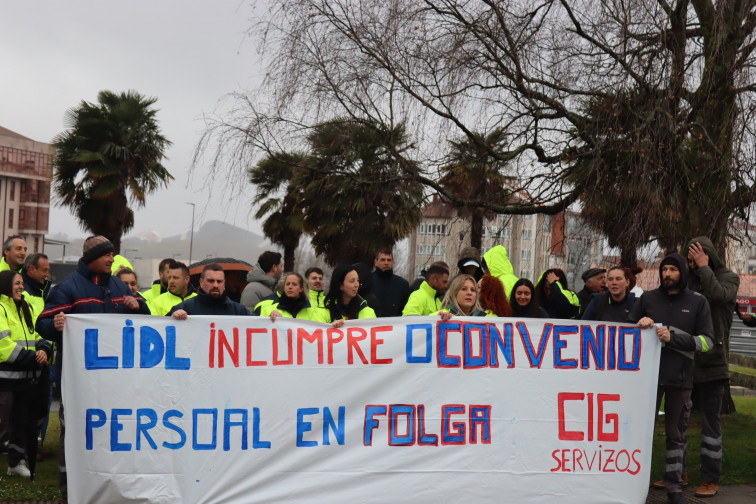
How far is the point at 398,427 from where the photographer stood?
5.92 metres

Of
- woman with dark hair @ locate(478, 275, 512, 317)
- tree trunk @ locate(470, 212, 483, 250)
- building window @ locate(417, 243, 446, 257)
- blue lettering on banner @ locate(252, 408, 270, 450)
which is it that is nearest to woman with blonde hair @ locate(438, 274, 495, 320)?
woman with dark hair @ locate(478, 275, 512, 317)

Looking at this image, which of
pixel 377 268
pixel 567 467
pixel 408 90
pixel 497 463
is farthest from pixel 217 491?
pixel 408 90

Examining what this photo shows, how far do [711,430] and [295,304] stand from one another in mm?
3331

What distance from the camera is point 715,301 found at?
7000 mm

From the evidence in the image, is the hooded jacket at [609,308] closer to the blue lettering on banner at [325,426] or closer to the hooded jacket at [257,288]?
the blue lettering on banner at [325,426]

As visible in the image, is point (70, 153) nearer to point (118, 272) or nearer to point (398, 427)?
point (118, 272)

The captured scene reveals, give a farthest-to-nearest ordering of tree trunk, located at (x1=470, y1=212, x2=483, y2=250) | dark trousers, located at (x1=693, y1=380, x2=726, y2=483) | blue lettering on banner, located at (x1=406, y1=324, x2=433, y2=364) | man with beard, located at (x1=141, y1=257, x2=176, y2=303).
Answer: tree trunk, located at (x1=470, y1=212, x2=483, y2=250) → man with beard, located at (x1=141, y1=257, x2=176, y2=303) → dark trousers, located at (x1=693, y1=380, x2=726, y2=483) → blue lettering on banner, located at (x1=406, y1=324, x2=433, y2=364)

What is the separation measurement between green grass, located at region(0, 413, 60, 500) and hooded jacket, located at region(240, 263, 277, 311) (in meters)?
2.26

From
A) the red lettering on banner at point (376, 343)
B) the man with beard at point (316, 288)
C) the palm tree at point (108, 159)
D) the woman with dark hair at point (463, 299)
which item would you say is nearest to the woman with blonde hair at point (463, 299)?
the woman with dark hair at point (463, 299)

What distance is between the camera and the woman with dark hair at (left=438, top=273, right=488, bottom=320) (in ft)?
20.8

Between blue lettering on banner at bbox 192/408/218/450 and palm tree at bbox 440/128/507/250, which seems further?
palm tree at bbox 440/128/507/250

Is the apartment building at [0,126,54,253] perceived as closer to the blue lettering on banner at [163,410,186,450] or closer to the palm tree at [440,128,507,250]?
the palm tree at [440,128,507,250]

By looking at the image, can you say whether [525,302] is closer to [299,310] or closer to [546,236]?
[299,310]

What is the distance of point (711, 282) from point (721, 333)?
1.52ft
